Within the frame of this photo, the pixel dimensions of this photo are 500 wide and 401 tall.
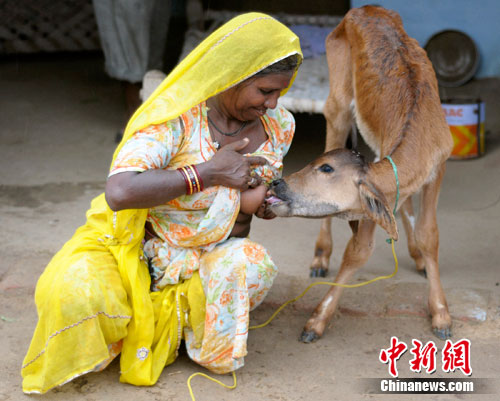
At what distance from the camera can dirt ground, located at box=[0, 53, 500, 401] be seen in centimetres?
304

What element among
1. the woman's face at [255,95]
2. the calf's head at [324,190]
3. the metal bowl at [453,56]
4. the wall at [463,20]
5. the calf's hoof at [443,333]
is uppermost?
the woman's face at [255,95]

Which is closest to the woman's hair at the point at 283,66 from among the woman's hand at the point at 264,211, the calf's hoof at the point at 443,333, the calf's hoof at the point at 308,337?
the woman's hand at the point at 264,211

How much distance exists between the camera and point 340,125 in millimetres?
4281

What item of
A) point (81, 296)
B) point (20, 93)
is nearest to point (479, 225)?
point (81, 296)

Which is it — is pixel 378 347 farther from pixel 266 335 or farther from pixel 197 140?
pixel 197 140

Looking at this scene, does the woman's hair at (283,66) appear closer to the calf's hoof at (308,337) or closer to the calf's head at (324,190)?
the calf's head at (324,190)

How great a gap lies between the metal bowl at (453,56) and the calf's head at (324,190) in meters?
4.50

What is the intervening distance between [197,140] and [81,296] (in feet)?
2.63

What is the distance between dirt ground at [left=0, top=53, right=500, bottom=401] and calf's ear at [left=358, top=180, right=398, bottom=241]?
0.73 meters

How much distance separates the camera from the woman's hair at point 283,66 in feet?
9.30

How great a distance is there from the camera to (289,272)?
4230 mm

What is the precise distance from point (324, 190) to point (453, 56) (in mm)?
4657

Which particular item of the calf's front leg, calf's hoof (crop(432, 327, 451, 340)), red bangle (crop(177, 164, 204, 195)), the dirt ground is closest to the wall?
the dirt ground

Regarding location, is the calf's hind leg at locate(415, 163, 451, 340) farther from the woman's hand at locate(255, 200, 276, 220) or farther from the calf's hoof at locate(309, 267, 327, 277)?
the woman's hand at locate(255, 200, 276, 220)
